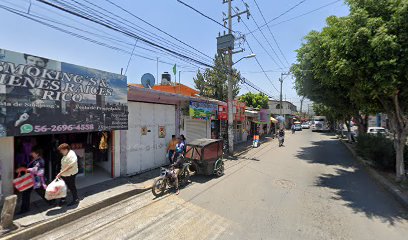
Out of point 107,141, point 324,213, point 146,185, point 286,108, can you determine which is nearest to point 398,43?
point 324,213

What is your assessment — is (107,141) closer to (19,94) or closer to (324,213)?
(19,94)

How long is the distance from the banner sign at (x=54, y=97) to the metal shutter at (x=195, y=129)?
17.9ft

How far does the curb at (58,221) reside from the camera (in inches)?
174

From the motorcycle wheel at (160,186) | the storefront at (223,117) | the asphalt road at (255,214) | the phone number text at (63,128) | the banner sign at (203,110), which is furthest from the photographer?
the storefront at (223,117)

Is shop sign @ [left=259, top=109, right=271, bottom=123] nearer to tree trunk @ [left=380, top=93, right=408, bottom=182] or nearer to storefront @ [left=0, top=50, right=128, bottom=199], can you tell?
tree trunk @ [left=380, top=93, right=408, bottom=182]

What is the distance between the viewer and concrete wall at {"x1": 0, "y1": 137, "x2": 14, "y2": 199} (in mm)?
5594

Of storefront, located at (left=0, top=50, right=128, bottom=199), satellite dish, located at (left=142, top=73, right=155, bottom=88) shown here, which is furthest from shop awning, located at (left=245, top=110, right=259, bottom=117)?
storefront, located at (left=0, top=50, right=128, bottom=199)

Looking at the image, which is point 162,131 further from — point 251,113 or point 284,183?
point 251,113

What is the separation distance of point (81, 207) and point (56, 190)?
2.60 ft

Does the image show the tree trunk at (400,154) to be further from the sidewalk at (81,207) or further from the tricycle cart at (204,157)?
the sidewalk at (81,207)

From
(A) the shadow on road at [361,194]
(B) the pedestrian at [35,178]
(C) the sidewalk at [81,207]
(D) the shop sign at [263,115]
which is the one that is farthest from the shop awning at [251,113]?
(B) the pedestrian at [35,178]

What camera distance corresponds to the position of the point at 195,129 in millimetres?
14078

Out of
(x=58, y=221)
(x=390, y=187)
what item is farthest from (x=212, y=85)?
(x=58, y=221)

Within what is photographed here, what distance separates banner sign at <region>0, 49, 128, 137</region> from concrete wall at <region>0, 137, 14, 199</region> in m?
0.60
